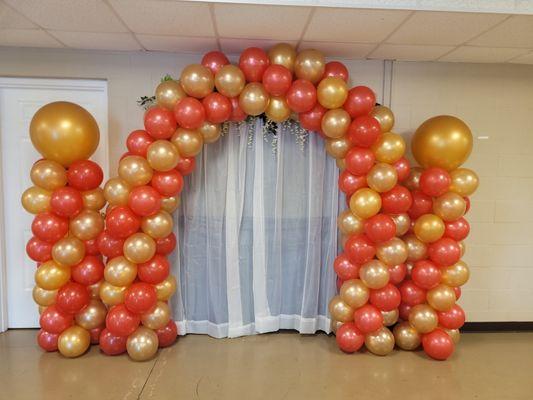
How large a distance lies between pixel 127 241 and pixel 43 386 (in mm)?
1035

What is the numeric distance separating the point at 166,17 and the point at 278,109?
0.90 metres

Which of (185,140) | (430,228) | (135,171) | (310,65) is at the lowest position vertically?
Answer: (430,228)

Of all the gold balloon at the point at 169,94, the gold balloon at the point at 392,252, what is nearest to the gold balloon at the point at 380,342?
the gold balloon at the point at 392,252

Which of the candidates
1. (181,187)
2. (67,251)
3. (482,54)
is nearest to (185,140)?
(181,187)

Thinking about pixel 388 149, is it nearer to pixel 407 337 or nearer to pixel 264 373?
pixel 407 337

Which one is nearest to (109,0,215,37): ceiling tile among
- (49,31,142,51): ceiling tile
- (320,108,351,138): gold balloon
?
(49,31,142,51): ceiling tile

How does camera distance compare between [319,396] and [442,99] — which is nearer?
[319,396]

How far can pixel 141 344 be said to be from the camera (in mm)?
2592

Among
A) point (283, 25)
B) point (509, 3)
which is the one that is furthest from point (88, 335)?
point (509, 3)

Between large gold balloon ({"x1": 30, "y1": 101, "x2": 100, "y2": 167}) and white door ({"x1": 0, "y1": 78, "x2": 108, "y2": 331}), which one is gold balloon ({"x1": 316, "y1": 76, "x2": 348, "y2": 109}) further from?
white door ({"x1": 0, "y1": 78, "x2": 108, "y2": 331})

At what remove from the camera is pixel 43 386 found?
238cm

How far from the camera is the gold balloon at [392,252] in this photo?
2.61 meters

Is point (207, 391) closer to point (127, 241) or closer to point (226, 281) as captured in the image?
point (226, 281)

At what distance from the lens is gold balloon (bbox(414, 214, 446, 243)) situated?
263 cm
